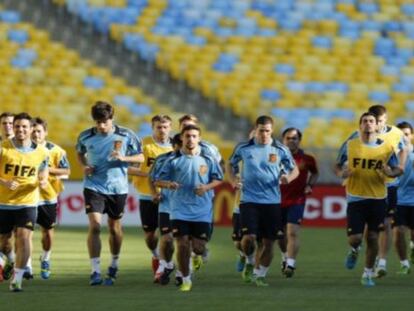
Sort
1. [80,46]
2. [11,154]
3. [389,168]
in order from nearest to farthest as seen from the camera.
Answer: [11,154] → [389,168] → [80,46]

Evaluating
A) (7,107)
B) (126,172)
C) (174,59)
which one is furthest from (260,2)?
(126,172)

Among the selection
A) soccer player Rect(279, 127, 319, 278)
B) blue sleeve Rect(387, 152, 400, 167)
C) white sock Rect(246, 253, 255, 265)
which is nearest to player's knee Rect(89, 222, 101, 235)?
white sock Rect(246, 253, 255, 265)

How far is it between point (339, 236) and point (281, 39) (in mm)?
10320

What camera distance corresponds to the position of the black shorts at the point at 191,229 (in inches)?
622

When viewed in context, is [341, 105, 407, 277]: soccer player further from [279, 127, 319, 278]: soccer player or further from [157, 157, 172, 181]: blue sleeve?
[157, 157, 172, 181]: blue sleeve

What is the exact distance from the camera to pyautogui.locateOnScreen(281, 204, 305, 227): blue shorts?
1848 centimetres

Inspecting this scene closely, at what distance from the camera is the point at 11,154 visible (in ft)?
51.1

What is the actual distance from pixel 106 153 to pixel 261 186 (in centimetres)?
192

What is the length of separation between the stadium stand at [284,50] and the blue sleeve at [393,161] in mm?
15765

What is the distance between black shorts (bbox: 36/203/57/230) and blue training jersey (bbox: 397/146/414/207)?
15.7 ft

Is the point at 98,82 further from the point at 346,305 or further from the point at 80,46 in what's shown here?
the point at 346,305

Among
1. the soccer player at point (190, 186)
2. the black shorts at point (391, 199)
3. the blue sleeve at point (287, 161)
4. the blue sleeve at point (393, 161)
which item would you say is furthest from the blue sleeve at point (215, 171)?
the black shorts at point (391, 199)

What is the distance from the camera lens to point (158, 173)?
16031 mm

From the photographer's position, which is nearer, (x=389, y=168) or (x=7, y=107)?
(x=389, y=168)
